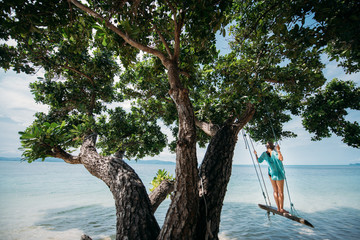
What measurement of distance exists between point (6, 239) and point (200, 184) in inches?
392

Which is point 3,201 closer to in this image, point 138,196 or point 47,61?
point 47,61

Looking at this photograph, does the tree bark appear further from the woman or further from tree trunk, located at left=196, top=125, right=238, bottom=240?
the woman

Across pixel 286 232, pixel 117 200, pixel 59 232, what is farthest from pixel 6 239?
pixel 286 232

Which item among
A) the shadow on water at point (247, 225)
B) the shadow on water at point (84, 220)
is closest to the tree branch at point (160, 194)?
the shadow on water at point (247, 225)

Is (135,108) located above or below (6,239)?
above

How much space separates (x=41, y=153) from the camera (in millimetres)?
3061

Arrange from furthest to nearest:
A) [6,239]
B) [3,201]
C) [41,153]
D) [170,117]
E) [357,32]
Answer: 1. [3,201]
2. [170,117]
3. [6,239]
4. [41,153]
5. [357,32]

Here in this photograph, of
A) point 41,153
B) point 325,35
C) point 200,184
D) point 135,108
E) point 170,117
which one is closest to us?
point 325,35

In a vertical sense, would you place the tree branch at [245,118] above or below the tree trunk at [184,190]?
above

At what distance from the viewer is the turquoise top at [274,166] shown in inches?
184

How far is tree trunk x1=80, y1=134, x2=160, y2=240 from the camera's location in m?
1.98

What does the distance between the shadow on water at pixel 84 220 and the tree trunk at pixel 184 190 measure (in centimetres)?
693

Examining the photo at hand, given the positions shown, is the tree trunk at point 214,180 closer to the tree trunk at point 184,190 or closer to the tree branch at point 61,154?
the tree trunk at point 184,190

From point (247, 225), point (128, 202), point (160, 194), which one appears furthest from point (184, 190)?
point (247, 225)
